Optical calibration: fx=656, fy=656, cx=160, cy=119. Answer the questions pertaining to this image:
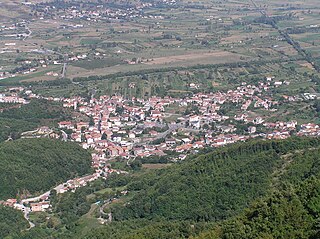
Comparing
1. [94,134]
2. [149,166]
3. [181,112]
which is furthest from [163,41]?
[149,166]

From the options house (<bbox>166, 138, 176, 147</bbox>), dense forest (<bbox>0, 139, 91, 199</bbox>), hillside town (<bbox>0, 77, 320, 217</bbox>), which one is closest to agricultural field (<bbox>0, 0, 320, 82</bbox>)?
hillside town (<bbox>0, 77, 320, 217</bbox>)

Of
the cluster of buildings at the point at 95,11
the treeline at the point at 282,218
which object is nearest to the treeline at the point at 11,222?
the treeline at the point at 282,218

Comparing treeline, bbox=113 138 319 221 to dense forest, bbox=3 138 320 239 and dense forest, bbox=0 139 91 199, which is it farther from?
dense forest, bbox=0 139 91 199

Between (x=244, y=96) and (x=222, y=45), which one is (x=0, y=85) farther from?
(x=222, y=45)

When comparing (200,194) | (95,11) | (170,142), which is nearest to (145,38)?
→ (95,11)

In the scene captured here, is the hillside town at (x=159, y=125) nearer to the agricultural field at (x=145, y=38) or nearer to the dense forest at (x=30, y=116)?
the dense forest at (x=30, y=116)

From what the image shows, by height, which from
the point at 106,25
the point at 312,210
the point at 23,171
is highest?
the point at 312,210
